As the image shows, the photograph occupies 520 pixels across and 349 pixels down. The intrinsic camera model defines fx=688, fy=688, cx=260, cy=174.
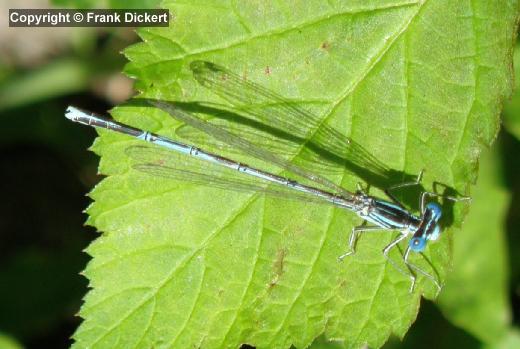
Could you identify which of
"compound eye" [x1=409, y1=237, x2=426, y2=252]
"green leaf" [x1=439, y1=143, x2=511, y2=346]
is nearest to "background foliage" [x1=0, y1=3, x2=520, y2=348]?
"green leaf" [x1=439, y1=143, x2=511, y2=346]

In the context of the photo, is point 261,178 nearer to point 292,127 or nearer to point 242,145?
point 242,145

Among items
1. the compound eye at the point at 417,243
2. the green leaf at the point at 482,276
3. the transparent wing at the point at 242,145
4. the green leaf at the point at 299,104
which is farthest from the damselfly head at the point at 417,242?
the green leaf at the point at 482,276

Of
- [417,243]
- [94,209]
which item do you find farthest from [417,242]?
[94,209]

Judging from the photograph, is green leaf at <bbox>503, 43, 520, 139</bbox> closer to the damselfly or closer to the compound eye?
the damselfly

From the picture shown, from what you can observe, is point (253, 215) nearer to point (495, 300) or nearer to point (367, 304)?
point (367, 304)

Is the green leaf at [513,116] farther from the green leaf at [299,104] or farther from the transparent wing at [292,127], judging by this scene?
the transparent wing at [292,127]
